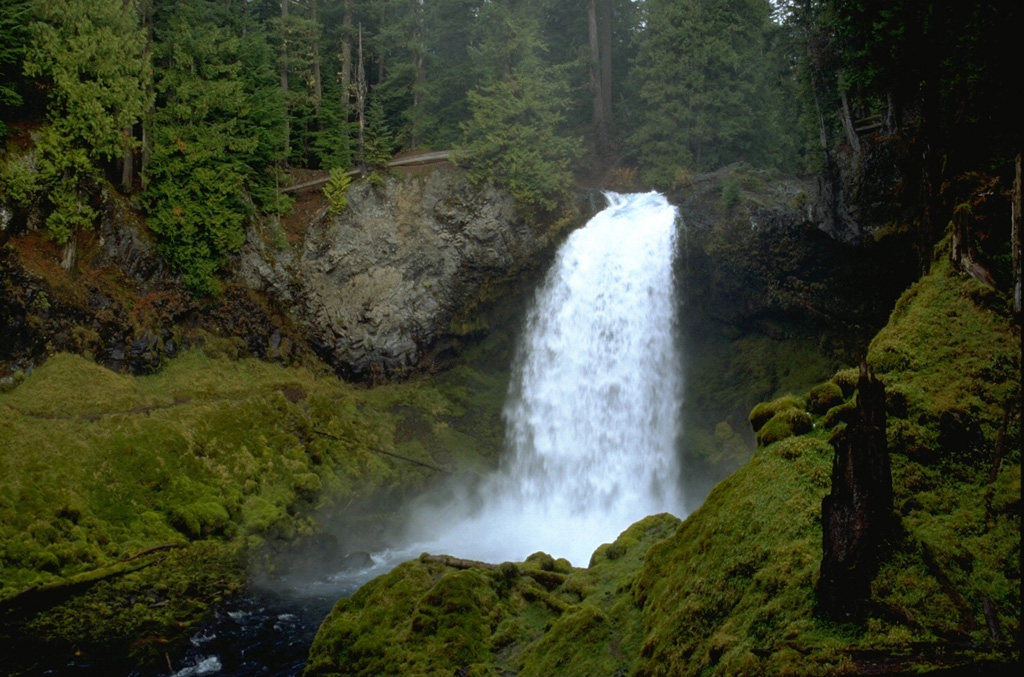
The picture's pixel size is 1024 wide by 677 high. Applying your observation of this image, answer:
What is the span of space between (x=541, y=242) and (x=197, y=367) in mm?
12108

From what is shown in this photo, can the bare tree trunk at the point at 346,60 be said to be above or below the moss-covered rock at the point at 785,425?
above

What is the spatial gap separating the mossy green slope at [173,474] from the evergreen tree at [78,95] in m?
4.83

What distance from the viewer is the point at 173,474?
16.9 metres

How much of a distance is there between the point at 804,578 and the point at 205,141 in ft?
72.3

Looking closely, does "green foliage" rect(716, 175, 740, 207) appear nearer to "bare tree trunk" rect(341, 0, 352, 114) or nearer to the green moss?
the green moss

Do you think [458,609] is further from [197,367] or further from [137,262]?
[137,262]

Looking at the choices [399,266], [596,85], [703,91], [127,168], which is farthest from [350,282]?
[596,85]

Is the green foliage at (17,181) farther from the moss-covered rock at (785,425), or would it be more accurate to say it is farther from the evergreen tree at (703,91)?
the evergreen tree at (703,91)

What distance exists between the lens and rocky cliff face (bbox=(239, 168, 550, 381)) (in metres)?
23.8

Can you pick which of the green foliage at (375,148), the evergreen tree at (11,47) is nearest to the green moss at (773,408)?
the green foliage at (375,148)

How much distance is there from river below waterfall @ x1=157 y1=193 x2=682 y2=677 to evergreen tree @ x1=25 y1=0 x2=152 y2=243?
43.7 feet

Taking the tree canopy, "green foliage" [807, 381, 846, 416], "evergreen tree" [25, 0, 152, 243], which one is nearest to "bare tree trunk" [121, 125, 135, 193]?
the tree canopy

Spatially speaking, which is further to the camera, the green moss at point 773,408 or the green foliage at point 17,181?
the green foliage at point 17,181

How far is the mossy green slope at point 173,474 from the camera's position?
12.9 m
